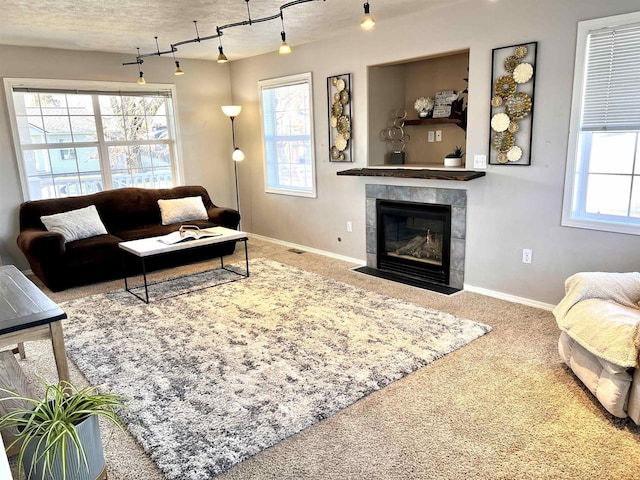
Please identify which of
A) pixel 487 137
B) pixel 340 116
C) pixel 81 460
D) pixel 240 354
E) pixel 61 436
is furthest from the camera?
pixel 340 116

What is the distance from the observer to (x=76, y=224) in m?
4.86

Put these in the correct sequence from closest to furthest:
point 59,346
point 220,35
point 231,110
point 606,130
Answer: point 59,346 < point 606,130 < point 220,35 < point 231,110

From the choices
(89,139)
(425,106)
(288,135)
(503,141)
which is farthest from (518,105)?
(89,139)

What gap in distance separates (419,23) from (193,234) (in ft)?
9.35

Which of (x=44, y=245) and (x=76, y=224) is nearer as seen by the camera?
(x=44, y=245)

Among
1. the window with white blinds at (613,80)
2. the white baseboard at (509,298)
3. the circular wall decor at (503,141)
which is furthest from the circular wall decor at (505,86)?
the white baseboard at (509,298)

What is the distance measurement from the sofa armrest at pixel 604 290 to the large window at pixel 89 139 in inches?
204

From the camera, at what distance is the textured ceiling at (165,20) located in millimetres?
3553

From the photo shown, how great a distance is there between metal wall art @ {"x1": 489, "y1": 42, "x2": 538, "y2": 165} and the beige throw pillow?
353cm

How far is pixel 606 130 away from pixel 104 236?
15.5 ft

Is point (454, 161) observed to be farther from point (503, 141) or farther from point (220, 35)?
point (220, 35)

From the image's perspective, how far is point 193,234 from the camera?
441 cm

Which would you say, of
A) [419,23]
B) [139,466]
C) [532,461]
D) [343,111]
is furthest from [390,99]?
[139,466]

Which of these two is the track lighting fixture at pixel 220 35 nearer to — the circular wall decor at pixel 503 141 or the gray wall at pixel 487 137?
the gray wall at pixel 487 137
